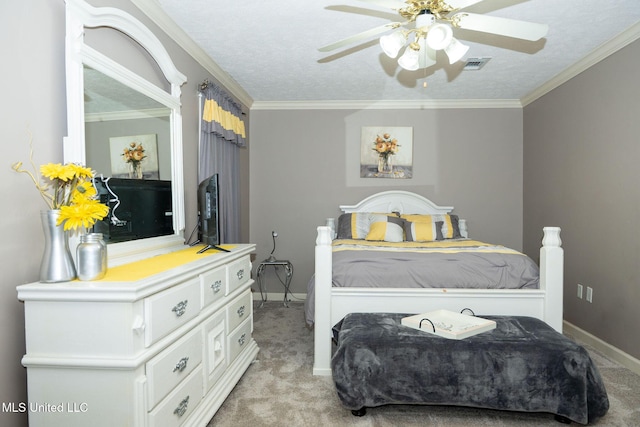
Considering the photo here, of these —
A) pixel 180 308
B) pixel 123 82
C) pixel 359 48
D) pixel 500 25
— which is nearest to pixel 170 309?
pixel 180 308

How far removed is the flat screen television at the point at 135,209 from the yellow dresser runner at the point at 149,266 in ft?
0.63

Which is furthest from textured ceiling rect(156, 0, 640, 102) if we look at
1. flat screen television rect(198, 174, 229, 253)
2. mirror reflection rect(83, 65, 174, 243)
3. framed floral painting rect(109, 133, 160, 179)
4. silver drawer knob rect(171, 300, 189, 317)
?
silver drawer knob rect(171, 300, 189, 317)

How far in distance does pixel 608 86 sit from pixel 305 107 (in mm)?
3019

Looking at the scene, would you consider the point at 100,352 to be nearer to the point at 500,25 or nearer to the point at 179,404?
the point at 179,404

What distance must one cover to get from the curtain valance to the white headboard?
1637mm

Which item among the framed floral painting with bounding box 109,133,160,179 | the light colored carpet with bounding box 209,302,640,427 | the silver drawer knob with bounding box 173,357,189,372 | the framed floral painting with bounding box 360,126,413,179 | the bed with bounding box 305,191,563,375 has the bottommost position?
the light colored carpet with bounding box 209,302,640,427

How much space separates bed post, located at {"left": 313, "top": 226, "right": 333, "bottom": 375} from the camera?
2.59m

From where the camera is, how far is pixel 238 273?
2561 mm

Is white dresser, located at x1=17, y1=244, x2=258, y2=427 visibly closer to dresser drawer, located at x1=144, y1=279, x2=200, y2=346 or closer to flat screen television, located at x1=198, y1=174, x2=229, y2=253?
dresser drawer, located at x1=144, y1=279, x2=200, y2=346

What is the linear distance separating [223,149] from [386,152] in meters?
2.05

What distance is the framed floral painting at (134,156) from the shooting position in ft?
6.80

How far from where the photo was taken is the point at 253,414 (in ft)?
6.97

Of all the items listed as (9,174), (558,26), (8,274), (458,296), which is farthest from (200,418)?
(558,26)

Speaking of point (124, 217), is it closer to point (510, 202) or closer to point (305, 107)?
point (305, 107)
